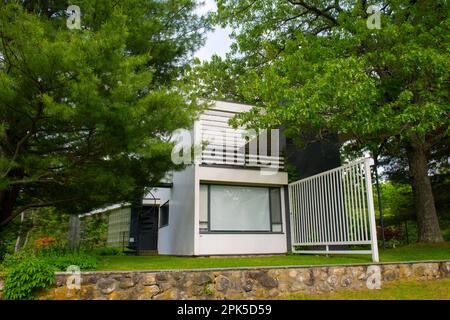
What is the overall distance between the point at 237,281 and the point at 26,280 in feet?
11.3

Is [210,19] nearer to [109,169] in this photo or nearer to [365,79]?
[365,79]

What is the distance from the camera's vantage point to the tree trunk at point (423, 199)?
11.2 m

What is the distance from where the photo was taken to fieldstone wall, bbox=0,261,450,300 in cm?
608

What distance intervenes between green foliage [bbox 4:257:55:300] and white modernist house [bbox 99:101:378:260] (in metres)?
4.42

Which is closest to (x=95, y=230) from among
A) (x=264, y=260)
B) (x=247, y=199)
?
(x=247, y=199)

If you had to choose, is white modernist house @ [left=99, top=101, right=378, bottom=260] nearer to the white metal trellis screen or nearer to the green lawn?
the white metal trellis screen

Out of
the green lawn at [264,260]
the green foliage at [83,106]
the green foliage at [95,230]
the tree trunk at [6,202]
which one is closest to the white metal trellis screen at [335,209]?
the green lawn at [264,260]

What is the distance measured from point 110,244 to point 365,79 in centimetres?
1711

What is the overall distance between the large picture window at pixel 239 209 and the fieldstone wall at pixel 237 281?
3.74 m

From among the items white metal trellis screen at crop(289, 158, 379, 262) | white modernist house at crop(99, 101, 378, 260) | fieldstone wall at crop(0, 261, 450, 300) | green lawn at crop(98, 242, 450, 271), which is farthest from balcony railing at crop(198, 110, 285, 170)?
fieldstone wall at crop(0, 261, 450, 300)

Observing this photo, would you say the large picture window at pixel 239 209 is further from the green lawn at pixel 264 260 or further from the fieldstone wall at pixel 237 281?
the fieldstone wall at pixel 237 281

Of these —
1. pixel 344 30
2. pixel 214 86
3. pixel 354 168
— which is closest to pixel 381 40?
pixel 344 30

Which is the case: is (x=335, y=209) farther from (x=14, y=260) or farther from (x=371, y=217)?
A: (x=14, y=260)

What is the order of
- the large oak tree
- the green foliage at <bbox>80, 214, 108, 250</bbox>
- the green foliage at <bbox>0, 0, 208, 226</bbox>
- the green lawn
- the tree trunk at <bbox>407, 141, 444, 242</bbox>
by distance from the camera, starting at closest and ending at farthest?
the green foliage at <bbox>0, 0, 208, 226</bbox>, the green lawn, the large oak tree, the tree trunk at <bbox>407, 141, 444, 242</bbox>, the green foliage at <bbox>80, 214, 108, 250</bbox>
